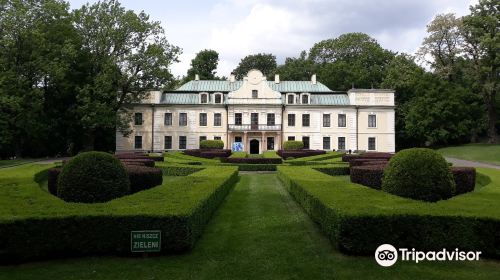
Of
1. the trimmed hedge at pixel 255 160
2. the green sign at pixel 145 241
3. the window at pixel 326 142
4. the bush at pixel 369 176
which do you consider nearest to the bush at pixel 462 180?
the bush at pixel 369 176

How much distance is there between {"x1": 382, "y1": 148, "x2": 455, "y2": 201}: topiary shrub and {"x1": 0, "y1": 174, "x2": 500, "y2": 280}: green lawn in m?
3.50

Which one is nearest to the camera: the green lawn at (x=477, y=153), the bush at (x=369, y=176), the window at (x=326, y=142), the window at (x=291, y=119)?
the bush at (x=369, y=176)

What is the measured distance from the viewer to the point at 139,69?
127 feet

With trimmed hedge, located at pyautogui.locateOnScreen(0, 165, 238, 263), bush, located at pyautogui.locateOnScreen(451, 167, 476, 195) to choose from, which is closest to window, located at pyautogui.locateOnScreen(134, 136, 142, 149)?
bush, located at pyautogui.locateOnScreen(451, 167, 476, 195)

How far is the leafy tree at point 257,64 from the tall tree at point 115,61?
89.4 ft

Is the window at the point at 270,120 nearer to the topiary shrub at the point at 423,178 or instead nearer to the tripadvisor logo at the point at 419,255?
the topiary shrub at the point at 423,178

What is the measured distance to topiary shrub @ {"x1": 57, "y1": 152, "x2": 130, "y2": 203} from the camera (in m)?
9.47

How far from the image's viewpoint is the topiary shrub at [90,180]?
373 inches

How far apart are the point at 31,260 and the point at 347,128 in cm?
4285

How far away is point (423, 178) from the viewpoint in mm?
10344

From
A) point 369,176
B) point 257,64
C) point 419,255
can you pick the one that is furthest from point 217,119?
point 419,255

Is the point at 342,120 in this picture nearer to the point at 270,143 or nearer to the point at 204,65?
the point at 270,143

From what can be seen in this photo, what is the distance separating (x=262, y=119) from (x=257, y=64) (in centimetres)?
2275

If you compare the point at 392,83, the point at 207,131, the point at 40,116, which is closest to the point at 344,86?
the point at 392,83
